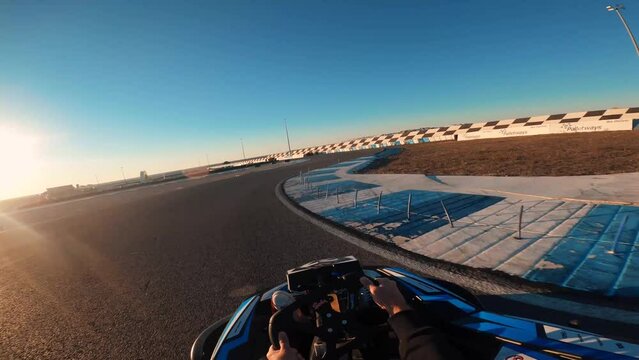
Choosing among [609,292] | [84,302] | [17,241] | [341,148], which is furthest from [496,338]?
[341,148]

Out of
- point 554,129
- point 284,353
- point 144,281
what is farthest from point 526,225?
point 554,129

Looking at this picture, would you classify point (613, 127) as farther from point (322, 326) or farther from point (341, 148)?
point (341, 148)

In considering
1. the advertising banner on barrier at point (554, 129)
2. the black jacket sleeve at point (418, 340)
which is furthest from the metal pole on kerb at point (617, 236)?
the advertising banner on barrier at point (554, 129)

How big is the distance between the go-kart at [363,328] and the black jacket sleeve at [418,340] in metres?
0.32

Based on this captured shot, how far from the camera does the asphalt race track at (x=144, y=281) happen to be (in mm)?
4141

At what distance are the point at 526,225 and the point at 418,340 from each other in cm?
530

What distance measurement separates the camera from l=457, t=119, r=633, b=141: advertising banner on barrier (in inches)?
870

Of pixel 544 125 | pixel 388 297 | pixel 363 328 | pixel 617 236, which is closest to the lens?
pixel 388 297

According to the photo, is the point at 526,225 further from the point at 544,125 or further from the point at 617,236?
the point at 544,125

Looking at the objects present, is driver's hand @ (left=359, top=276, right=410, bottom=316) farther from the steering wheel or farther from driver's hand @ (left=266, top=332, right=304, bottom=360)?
driver's hand @ (left=266, top=332, right=304, bottom=360)

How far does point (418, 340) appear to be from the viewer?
5.66 feet

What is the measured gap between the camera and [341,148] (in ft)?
216

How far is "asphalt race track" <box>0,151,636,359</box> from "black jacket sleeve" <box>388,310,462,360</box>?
2.31m

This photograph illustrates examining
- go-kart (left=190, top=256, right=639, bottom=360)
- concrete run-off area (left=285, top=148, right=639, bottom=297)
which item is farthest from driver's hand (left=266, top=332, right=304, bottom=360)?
concrete run-off area (left=285, top=148, right=639, bottom=297)
